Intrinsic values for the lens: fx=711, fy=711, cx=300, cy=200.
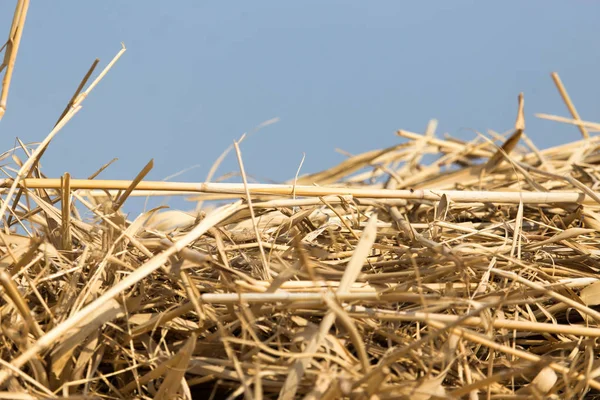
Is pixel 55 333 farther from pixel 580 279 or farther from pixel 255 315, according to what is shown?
pixel 580 279

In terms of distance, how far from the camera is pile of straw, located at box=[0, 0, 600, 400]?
47 centimetres

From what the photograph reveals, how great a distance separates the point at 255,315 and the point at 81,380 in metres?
0.13

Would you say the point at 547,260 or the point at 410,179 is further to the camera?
the point at 410,179

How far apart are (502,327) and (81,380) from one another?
300 millimetres

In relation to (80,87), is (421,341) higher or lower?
lower

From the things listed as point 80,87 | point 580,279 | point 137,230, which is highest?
point 80,87

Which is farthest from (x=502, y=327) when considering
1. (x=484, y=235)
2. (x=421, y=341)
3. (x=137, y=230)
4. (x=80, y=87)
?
(x=80, y=87)

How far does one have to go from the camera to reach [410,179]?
1280 millimetres

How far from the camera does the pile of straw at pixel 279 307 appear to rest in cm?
47

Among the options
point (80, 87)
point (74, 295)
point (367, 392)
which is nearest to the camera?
point (367, 392)

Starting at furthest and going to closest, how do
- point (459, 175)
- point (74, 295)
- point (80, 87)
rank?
point (459, 175), point (80, 87), point (74, 295)

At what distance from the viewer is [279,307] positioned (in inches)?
19.4

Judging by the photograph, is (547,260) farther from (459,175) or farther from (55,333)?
(459,175)

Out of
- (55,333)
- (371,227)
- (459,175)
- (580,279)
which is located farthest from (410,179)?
(55,333)
